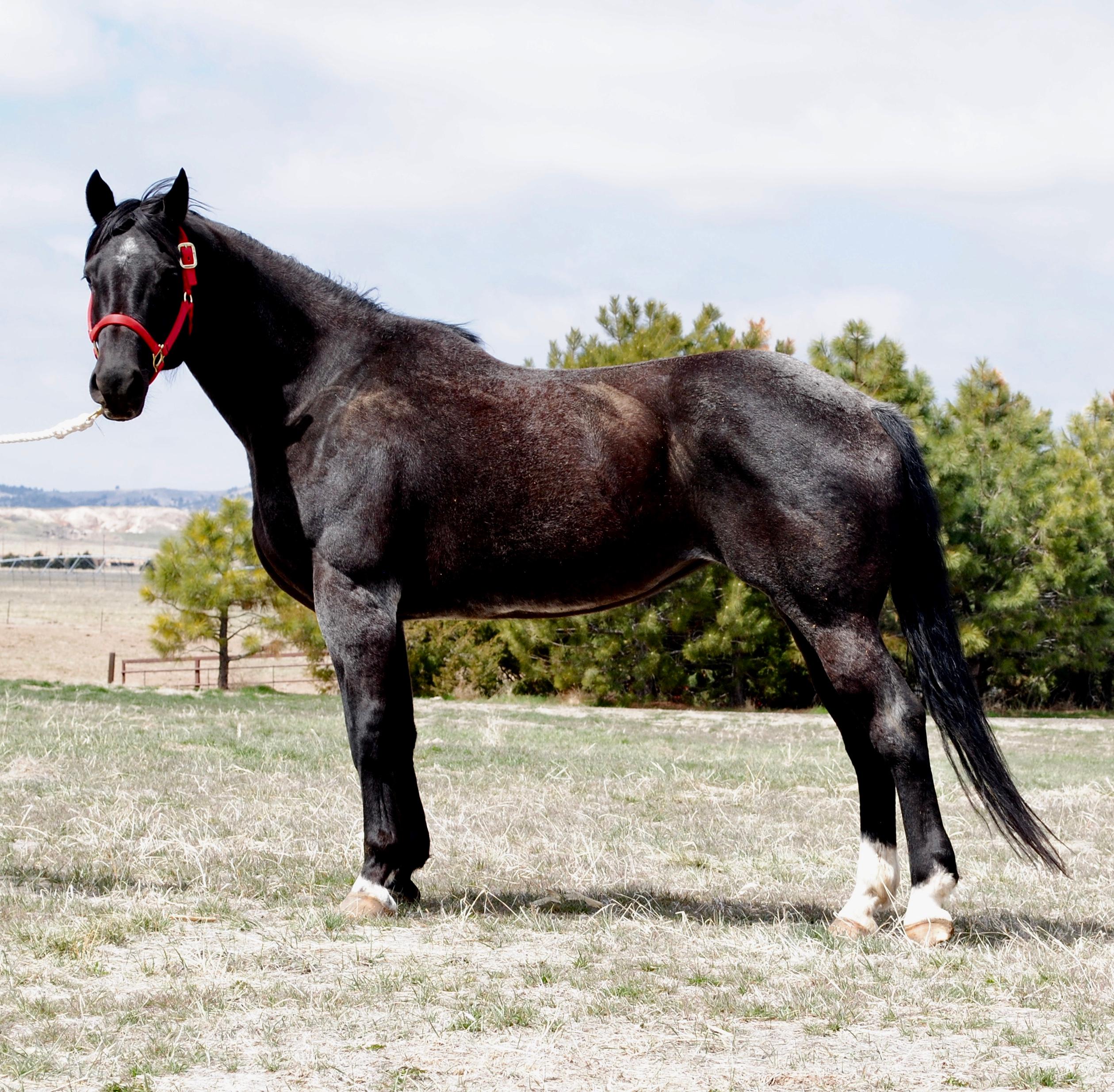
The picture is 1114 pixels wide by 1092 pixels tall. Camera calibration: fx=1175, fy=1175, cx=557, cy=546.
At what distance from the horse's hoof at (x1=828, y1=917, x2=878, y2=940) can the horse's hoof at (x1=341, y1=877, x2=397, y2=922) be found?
1891 millimetres

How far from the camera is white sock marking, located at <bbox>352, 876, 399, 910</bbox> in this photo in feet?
16.9

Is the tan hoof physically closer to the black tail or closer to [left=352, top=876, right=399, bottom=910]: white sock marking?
[left=352, top=876, right=399, bottom=910]: white sock marking

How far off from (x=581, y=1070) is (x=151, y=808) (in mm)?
4708

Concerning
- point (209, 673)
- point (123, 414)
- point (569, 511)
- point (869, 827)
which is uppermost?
point (123, 414)

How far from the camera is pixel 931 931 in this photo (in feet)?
15.5

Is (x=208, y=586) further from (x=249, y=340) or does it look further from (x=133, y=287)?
(x=133, y=287)

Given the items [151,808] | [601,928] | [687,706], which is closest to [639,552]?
[601,928]

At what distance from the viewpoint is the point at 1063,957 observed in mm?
4465

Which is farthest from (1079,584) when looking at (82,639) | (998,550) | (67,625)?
(67,625)

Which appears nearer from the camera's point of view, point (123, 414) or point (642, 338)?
point (123, 414)

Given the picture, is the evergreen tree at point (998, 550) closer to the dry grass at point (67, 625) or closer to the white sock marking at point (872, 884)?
the white sock marking at point (872, 884)

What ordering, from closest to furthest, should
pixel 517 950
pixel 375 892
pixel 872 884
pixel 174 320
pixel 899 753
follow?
pixel 517 950, pixel 899 753, pixel 872 884, pixel 375 892, pixel 174 320

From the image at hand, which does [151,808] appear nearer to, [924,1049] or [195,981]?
[195,981]

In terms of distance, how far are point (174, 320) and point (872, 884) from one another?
156 inches
